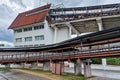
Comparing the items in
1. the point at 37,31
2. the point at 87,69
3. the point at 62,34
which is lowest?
the point at 87,69

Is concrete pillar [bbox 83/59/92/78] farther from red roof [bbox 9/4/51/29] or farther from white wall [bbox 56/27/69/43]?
red roof [bbox 9/4/51/29]

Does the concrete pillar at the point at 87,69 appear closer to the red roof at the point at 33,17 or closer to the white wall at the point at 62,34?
the white wall at the point at 62,34

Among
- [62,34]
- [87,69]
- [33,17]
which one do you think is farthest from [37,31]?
[87,69]

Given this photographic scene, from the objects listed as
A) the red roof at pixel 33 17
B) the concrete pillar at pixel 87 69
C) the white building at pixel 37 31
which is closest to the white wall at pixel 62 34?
the white building at pixel 37 31

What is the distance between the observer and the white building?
174 feet

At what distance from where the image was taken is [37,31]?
181ft

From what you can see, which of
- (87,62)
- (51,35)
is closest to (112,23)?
(51,35)

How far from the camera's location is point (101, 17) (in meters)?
43.3

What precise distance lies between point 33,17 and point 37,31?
4977 millimetres

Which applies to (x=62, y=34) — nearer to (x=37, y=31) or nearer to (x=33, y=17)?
(x=37, y=31)

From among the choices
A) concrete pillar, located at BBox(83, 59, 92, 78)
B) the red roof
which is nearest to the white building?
the red roof

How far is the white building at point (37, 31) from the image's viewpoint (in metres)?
53.1

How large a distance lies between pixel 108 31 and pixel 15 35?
42.2m

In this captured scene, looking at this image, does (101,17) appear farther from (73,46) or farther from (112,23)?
(73,46)
